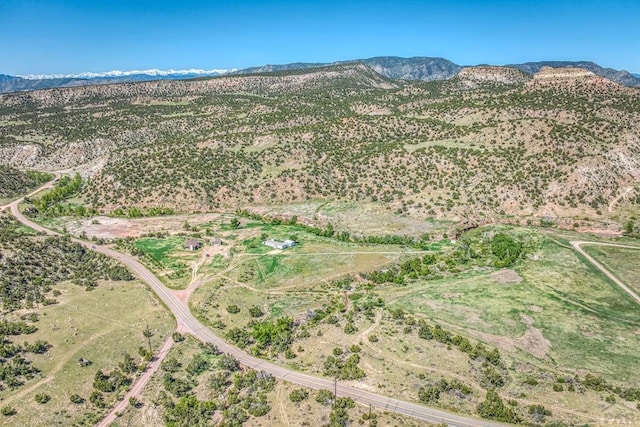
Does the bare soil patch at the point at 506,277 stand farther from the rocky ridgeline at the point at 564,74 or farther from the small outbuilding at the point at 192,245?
the rocky ridgeline at the point at 564,74

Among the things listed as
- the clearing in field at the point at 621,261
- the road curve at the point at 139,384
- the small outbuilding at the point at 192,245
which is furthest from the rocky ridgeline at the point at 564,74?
the road curve at the point at 139,384

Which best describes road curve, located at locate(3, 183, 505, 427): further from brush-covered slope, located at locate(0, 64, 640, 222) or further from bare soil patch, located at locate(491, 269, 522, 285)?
brush-covered slope, located at locate(0, 64, 640, 222)

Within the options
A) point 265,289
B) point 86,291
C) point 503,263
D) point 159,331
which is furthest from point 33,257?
point 503,263

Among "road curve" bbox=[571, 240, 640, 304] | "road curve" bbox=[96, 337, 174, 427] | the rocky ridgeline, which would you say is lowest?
"road curve" bbox=[96, 337, 174, 427]

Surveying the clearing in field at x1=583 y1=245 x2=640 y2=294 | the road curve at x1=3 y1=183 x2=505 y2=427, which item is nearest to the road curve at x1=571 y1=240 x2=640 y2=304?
the clearing in field at x1=583 y1=245 x2=640 y2=294

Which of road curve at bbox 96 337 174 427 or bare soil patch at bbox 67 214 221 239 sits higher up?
bare soil patch at bbox 67 214 221 239

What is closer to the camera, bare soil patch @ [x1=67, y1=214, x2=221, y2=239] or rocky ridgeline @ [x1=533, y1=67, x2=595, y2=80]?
bare soil patch @ [x1=67, y1=214, x2=221, y2=239]

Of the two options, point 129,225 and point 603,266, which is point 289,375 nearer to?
point 603,266
